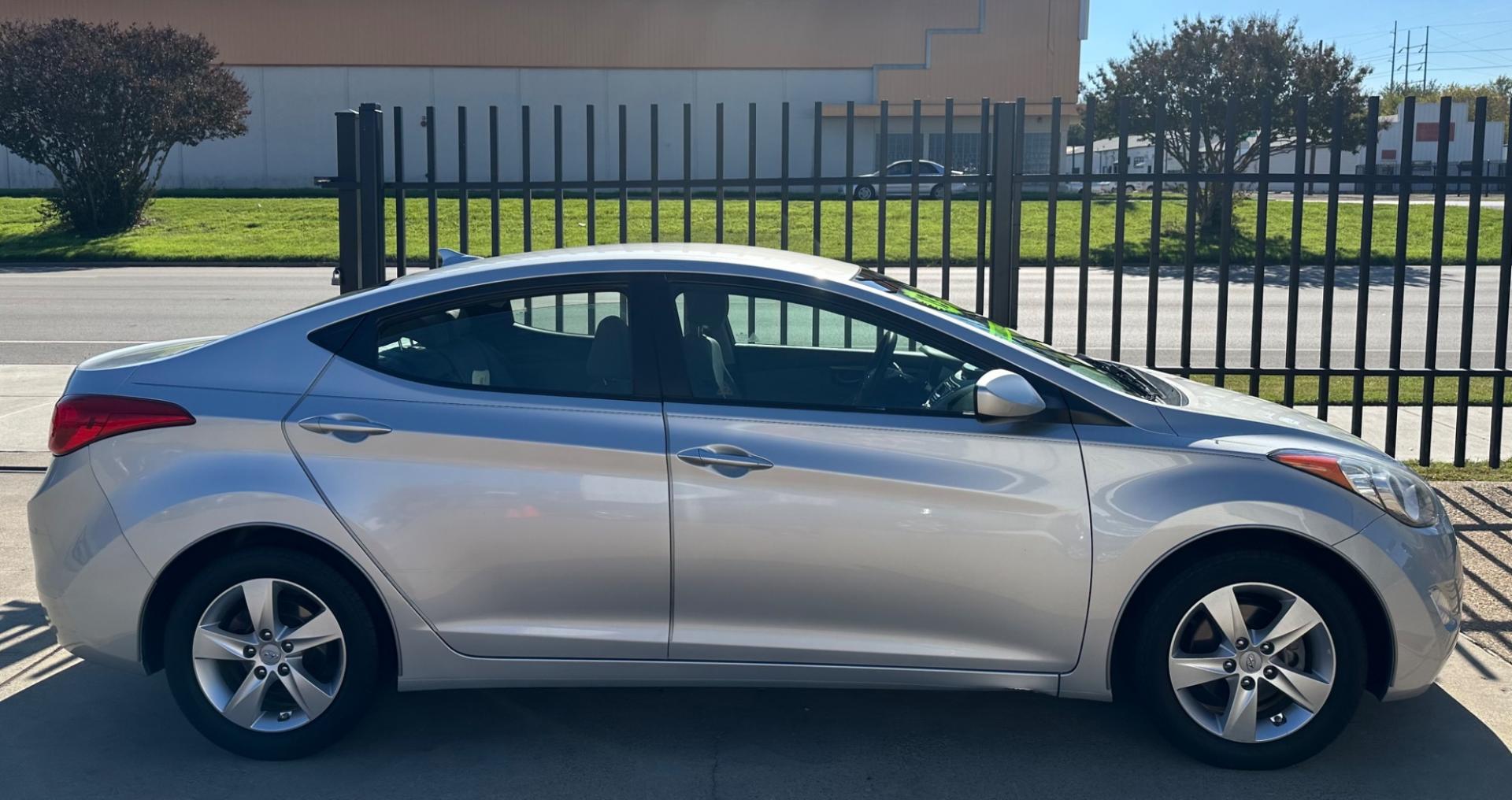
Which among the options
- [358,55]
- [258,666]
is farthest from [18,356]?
[358,55]

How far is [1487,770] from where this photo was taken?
4.02 meters

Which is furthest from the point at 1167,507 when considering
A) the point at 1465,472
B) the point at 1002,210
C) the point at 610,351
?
the point at 1465,472

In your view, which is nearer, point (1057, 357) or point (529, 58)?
point (1057, 357)

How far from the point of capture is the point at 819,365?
4215mm

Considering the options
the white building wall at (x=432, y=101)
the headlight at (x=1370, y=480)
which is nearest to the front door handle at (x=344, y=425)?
the headlight at (x=1370, y=480)

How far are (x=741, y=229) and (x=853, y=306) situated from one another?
64.3 ft

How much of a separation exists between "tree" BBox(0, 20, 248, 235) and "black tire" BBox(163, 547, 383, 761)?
25.7 metres

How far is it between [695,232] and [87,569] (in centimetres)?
2013

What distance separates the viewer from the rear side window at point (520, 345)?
4078 millimetres

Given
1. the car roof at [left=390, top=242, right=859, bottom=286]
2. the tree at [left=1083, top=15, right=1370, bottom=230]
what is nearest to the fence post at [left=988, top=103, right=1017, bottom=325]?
the car roof at [left=390, top=242, right=859, bottom=286]

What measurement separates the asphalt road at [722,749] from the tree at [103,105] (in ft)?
81.6

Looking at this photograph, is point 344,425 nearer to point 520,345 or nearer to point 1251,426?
point 520,345

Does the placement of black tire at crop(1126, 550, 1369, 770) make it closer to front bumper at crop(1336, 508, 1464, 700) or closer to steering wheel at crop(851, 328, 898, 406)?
front bumper at crop(1336, 508, 1464, 700)

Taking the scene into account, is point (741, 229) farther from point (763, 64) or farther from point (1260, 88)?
point (763, 64)
